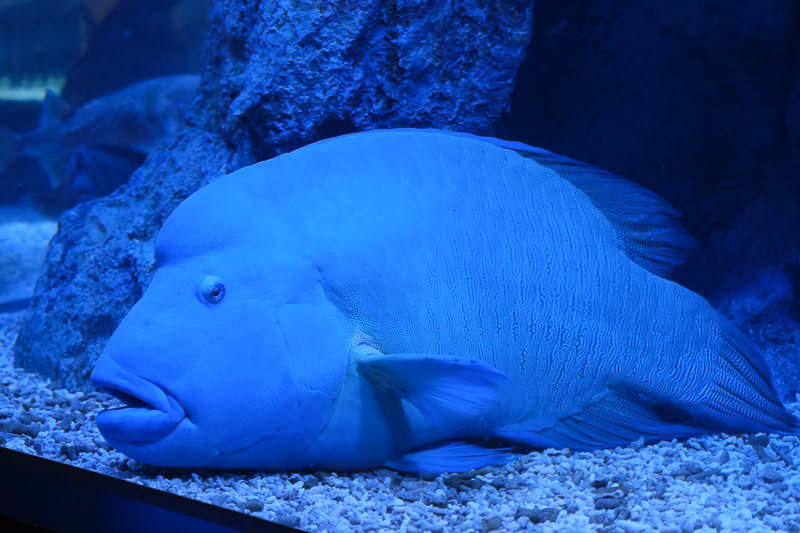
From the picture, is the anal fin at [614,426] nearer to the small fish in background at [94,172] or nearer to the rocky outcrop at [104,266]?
the rocky outcrop at [104,266]

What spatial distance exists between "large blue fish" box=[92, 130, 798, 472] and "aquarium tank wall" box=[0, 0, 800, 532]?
0.03ft

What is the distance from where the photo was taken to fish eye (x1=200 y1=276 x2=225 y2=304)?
1784 millimetres

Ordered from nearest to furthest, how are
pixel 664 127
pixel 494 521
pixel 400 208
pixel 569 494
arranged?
pixel 494 521 → pixel 569 494 → pixel 400 208 → pixel 664 127

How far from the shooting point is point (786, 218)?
2633mm

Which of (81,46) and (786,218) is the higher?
(81,46)

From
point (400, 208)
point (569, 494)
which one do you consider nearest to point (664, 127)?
point (400, 208)

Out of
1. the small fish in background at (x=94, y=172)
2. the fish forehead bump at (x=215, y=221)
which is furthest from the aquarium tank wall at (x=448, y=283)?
the small fish in background at (x=94, y=172)

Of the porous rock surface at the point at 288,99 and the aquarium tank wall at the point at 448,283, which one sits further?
the porous rock surface at the point at 288,99

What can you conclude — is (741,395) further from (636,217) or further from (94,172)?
(94,172)

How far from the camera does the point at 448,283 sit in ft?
6.83

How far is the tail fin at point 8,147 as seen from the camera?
4281 millimetres

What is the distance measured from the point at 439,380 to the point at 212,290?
2.59 ft

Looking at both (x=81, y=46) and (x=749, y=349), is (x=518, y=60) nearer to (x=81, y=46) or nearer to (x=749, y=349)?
(x=749, y=349)

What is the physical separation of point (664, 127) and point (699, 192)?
1.44ft
